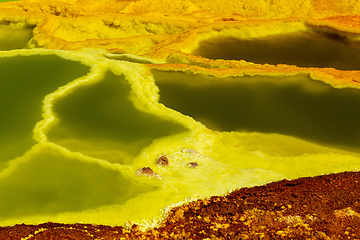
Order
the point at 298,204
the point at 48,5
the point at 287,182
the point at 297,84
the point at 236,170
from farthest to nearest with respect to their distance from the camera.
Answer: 1. the point at 48,5
2. the point at 297,84
3. the point at 236,170
4. the point at 287,182
5. the point at 298,204

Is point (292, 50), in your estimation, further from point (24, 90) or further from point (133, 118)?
point (24, 90)

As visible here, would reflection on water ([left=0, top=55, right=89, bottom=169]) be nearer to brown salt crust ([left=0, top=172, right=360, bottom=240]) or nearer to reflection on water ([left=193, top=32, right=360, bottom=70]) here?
brown salt crust ([left=0, top=172, right=360, bottom=240])

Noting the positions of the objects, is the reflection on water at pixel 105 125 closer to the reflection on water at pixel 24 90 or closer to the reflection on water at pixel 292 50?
the reflection on water at pixel 24 90

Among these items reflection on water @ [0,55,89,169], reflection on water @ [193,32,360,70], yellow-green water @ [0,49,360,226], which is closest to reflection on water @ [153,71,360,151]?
yellow-green water @ [0,49,360,226]

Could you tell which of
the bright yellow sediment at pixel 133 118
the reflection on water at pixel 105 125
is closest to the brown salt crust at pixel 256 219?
the bright yellow sediment at pixel 133 118

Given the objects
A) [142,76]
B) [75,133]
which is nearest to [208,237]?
[75,133]

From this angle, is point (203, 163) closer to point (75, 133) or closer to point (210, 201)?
point (210, 201)
